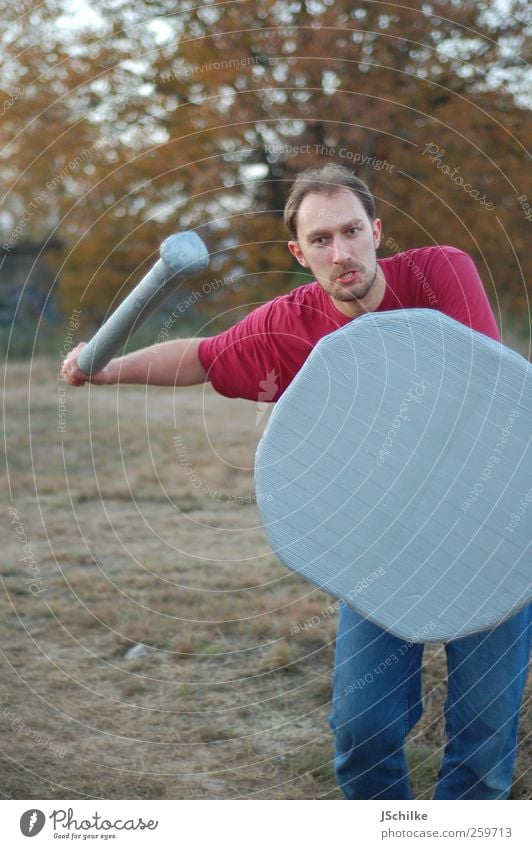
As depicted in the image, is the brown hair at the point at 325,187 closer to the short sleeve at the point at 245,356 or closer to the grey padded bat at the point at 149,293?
the short sleeve at the point at 245,356

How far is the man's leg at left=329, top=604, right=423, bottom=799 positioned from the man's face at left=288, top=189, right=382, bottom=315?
2.84 ft

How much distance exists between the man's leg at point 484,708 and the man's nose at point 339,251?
106 cm

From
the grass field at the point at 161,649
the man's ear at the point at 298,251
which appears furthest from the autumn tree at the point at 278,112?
the man's ear at the point at 298,251

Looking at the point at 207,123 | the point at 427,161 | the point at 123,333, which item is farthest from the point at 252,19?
the point at 123,333

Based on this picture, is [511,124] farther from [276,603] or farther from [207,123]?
[276,603]

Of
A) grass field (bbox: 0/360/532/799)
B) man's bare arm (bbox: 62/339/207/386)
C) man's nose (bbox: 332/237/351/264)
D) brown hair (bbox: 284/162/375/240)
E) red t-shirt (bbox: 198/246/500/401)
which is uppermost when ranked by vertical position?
brown hair (bbox: 284/162/375/240)

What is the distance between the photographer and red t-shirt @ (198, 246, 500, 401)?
102 inches

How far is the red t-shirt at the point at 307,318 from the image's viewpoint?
8.48 ft

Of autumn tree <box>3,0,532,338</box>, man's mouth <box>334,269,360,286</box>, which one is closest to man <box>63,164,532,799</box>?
man's mouth <box>334,269,360,286</box>

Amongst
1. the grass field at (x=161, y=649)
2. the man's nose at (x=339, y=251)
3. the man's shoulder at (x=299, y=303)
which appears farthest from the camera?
the grass field at (x=161, y=649)

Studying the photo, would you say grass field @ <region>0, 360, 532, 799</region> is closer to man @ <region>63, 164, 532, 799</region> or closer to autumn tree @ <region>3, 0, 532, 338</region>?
man @ <region>63, 164, 532, 799</region>

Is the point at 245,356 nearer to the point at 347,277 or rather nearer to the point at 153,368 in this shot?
the point at 153,368
